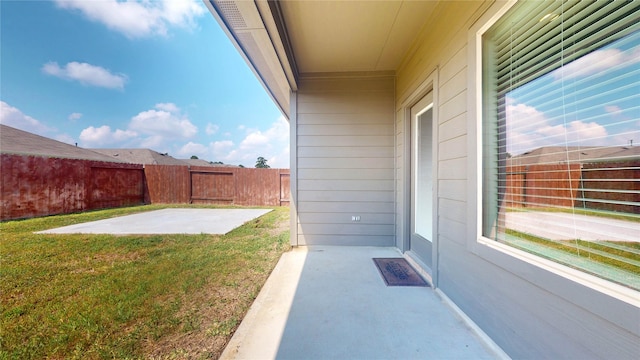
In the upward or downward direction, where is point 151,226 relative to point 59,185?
downward

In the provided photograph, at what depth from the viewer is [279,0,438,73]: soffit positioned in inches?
81.4

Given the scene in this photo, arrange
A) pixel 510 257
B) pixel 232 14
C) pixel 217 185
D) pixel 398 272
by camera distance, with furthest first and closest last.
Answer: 1. pixel 217 185
2. pixel 398 272
3. pixel 232 14
4. pixel 510 257

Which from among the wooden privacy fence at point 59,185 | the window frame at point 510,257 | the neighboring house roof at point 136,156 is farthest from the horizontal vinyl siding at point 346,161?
the neighboring house roof at point 136,156

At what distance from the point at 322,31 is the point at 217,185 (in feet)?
28.3

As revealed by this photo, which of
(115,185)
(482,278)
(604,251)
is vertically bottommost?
(482,278)

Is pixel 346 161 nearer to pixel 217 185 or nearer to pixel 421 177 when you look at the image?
pixel 421 177

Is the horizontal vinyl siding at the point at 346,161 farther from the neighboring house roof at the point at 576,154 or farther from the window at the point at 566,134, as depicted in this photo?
the neighboring house roof at the point at 576,154

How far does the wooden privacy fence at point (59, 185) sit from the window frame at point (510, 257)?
9847 mm

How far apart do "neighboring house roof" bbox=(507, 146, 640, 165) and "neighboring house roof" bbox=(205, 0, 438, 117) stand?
4.25 feet

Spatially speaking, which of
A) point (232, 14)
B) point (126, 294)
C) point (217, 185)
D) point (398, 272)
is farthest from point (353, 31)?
point (217, 185)

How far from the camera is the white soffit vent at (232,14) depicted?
5.90 feet

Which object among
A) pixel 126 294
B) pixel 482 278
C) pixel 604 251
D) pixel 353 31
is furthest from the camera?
pixel 353 31

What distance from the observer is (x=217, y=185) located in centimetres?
962

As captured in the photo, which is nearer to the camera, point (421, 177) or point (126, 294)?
point (126, 294)
